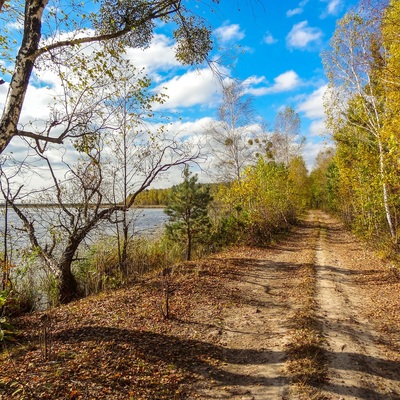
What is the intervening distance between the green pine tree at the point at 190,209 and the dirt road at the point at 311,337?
19.0 feet

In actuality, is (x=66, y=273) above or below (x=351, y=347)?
above

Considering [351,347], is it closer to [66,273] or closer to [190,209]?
[66,273]

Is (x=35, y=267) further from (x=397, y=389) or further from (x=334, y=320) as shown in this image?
(x=397, y=389)

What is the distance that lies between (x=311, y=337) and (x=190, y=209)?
1059cm

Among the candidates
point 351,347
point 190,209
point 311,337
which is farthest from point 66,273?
point 190,209

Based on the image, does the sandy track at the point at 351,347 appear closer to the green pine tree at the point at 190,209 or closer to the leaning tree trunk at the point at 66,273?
the leaning tree trunk at the point at 66,273

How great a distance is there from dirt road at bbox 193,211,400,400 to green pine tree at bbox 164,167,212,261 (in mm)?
5780

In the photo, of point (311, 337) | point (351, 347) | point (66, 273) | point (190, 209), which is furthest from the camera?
point (190, 209)

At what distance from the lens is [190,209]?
15.0 meters

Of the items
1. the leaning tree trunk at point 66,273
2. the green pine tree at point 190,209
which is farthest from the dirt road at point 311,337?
the green pine tree at point 190,209

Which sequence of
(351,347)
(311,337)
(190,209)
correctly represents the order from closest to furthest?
(351,347)
(311,337)
(190,209)

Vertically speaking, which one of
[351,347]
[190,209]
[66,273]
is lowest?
[351,347]

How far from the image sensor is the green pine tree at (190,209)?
14.8 meters

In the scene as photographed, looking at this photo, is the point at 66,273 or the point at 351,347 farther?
the point at 66,273
